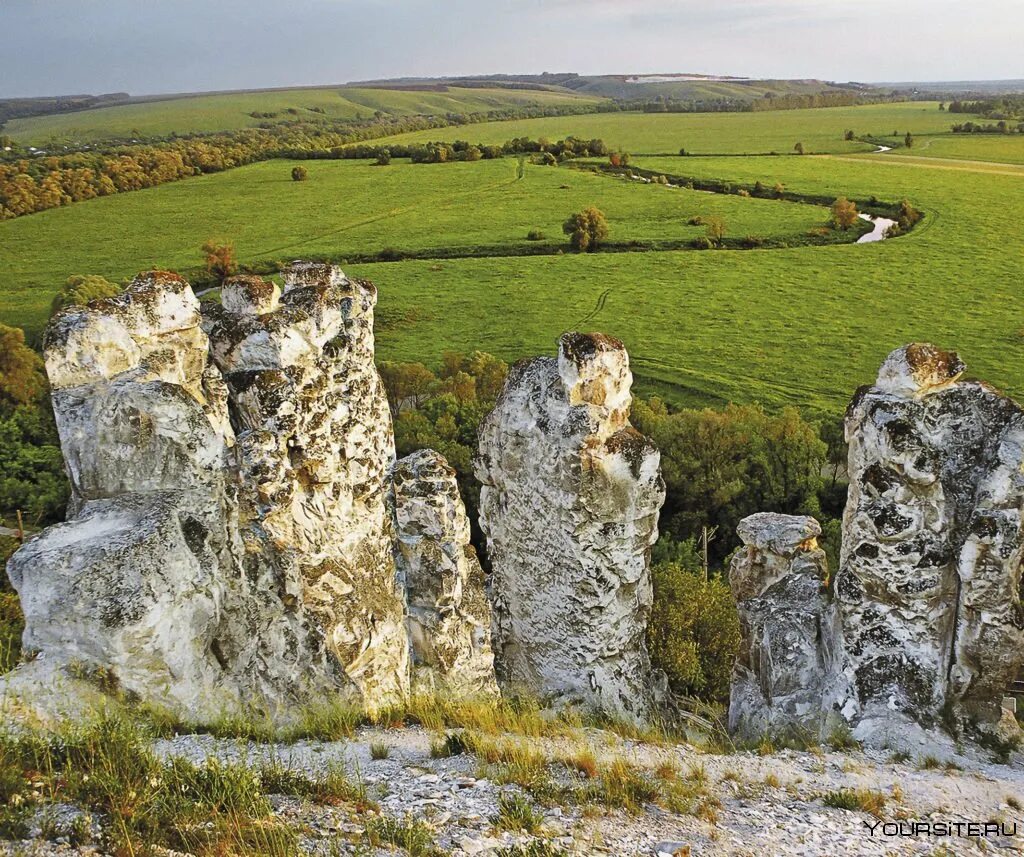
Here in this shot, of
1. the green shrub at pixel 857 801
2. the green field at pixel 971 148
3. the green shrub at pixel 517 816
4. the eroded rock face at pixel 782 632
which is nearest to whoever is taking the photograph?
the green shrub at pixel 517 816

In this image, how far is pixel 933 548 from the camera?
1109 cm

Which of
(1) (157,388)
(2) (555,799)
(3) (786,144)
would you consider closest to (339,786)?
(2) (555,799)

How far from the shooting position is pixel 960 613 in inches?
437

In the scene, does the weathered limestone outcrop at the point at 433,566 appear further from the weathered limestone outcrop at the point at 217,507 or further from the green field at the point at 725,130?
the green field at the point at 725,130

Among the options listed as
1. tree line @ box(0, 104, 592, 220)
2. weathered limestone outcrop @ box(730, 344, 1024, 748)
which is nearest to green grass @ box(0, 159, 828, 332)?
tree line @ box(0, 104, 592, 220)

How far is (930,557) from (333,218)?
303 ft

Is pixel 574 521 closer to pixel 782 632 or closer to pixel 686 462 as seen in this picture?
pixel 782 632

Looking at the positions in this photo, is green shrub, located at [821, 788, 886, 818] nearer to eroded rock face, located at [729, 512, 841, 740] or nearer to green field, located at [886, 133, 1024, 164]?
eroded rock face, located at [729, 512, 841, 740]

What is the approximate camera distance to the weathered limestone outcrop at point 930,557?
1073 centimetres

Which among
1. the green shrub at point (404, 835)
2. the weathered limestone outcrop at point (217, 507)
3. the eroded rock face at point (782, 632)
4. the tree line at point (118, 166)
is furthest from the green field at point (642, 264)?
the green shrub at point (404, 835)

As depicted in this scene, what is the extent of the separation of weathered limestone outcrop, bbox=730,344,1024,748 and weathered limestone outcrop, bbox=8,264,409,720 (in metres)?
6.90

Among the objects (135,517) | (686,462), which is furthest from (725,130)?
(135,517)

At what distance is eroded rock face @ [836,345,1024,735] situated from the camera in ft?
35.3

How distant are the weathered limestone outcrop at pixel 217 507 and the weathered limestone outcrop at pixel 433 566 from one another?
0.69 meters
